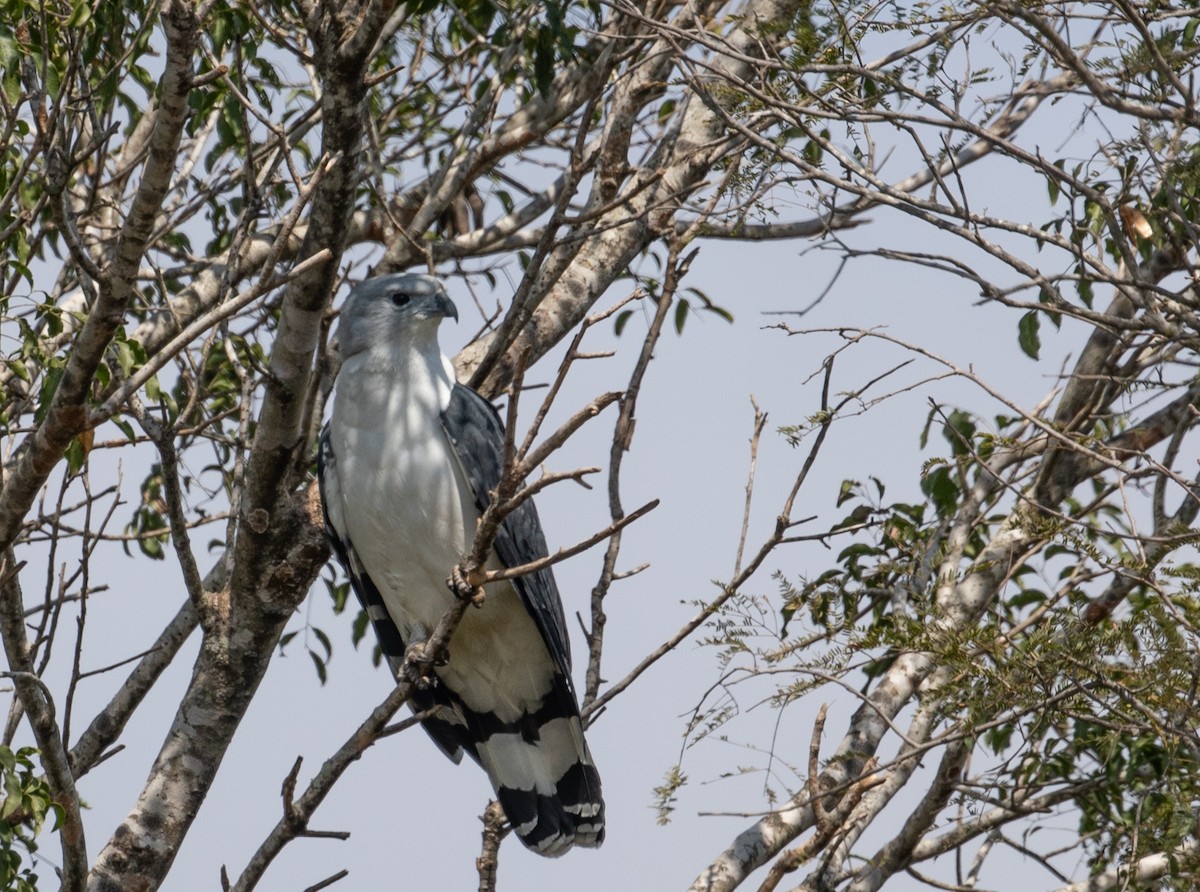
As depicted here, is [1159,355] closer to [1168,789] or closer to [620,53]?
[1168,789]

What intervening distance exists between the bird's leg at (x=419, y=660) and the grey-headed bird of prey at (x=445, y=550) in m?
Answer: 0.02

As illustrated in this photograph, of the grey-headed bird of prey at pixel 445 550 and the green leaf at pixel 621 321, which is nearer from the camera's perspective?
the grey-headed bird of prey at pixel 445 550

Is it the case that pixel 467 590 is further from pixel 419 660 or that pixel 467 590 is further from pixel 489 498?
pixel 489 498

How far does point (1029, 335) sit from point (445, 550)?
2.09 metres

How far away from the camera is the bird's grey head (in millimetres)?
4672

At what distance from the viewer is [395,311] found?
185 inches

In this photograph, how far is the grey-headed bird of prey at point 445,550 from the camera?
450cm

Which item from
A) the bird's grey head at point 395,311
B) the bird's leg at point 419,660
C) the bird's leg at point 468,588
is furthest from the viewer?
the bird's grey head at point 395,311

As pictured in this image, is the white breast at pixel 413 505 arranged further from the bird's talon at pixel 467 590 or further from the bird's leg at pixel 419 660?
the bird's talon at pixel 467 590

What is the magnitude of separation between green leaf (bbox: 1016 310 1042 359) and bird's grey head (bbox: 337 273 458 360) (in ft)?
6.32

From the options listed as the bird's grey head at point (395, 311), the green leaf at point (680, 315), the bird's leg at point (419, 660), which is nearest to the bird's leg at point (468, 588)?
the bird's leg at point (419, 660)

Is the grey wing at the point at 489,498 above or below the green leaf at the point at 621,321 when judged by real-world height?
below

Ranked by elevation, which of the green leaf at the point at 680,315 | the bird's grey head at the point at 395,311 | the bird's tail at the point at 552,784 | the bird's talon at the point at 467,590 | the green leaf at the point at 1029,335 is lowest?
the bird's talon at the point at 467,590

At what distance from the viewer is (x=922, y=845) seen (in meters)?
4.58
